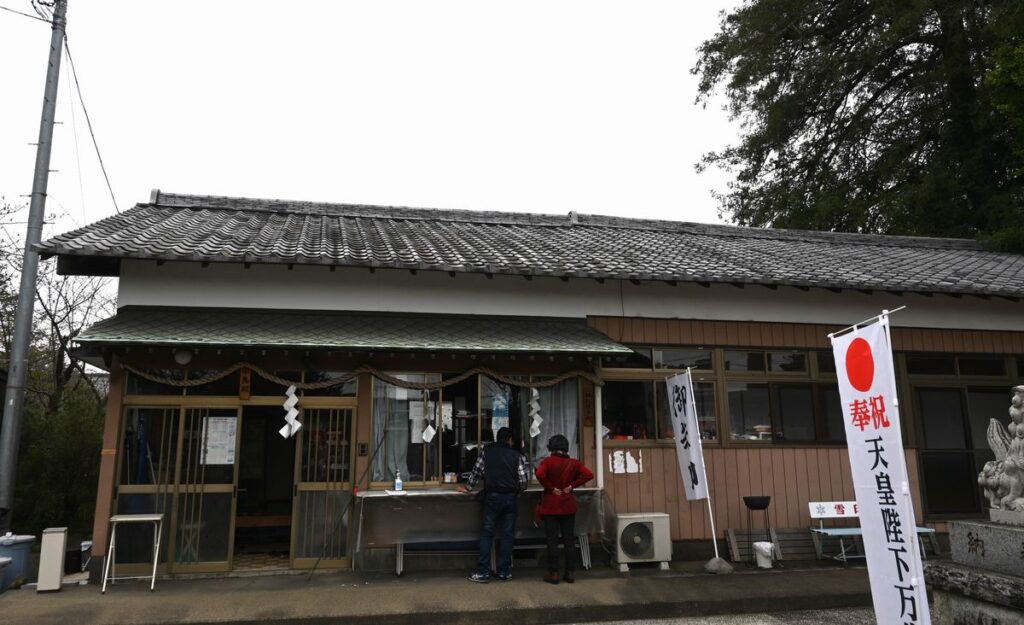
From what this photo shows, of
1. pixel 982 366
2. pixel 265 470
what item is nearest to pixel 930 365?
pixel 982 366

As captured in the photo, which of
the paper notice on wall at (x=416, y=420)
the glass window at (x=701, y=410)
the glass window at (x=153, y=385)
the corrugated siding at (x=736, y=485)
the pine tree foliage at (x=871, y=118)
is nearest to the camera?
the glass window at (x=153, y=385)

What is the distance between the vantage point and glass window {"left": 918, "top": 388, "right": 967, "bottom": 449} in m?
10.7

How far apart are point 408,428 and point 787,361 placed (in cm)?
605

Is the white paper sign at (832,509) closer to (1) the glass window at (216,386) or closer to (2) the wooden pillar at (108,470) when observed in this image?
(1) the glass window at (216,386)

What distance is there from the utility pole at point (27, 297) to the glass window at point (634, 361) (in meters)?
7.96

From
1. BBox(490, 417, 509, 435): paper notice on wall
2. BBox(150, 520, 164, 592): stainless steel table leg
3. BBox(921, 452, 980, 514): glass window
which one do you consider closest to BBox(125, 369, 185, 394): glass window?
BBox(150, 520, 164, 592): stainless steel table leg

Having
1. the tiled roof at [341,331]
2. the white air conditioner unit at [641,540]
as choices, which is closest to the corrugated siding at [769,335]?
the tiled roof at [341,331]

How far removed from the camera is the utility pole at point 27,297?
8656mm

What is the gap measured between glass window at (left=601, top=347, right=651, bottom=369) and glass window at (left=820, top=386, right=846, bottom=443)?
2.94m

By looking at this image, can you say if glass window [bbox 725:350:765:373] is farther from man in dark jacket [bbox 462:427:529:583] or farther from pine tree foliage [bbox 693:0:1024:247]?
pine tree foliage [bbox 693:0:1024:247]

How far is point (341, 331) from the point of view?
858 centimetres

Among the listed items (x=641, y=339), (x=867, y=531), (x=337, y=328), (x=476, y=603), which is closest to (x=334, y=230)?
(x=337, y=328)

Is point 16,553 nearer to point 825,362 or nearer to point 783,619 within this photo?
point 783,619

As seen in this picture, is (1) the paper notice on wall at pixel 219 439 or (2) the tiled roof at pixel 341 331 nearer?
(2) the tiled roof at pixel 341 331
